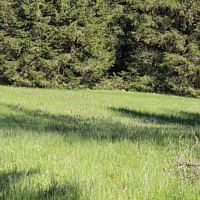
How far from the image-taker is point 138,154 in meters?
3.36

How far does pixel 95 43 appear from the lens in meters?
19.3

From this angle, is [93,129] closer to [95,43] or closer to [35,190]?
[35,190]

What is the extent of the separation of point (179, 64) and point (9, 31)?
16.0 m

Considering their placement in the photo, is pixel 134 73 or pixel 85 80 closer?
pixel 85 80

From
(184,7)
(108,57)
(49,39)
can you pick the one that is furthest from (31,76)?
(184,7)

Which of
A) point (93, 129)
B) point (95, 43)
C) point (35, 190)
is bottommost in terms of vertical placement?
point (93, 129)

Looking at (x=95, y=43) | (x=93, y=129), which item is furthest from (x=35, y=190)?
(x=95, y=43)

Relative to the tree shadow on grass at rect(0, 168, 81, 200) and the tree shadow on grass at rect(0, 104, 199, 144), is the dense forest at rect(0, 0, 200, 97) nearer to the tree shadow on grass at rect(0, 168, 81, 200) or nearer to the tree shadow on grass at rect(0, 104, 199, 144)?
the tree shadow on grass at rect(0, 104, 199, 144)

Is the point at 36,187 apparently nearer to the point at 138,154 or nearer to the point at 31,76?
the point at 138,154

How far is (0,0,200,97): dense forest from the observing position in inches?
727

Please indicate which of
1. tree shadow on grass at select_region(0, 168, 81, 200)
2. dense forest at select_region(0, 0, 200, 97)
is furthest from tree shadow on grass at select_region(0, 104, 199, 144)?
dense forest at select_region(0, 0, 200, 97)

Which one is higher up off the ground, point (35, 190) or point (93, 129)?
point (35, 190)

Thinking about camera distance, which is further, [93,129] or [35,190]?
[93,129]

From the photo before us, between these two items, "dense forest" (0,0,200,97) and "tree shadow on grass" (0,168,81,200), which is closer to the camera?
"tree shadow on grass" (0,168,81,200)
